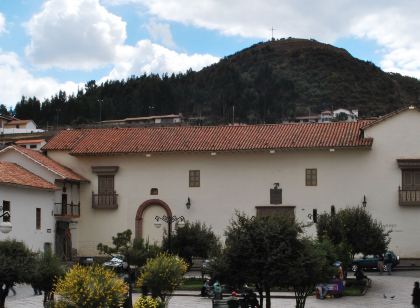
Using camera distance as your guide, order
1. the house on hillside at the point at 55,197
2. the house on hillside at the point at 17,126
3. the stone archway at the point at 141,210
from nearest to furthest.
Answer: the house on hillside at the point at 55,197 → the stone archway at the point at 141,210 → the house on hillside at the point at 17,126

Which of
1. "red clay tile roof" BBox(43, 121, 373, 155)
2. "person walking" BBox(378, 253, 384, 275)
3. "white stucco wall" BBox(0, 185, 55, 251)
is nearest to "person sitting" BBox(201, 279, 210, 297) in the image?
"white stucco wall" BBox(0, 185, 55, 251)

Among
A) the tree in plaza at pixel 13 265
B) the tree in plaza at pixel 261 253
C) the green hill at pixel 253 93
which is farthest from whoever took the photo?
A: the green hill at pixel 253 93

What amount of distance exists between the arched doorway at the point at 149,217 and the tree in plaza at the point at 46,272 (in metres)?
22.5

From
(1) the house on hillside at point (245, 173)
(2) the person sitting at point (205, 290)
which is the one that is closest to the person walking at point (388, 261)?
(1) the house on hillside at point (245, 173)

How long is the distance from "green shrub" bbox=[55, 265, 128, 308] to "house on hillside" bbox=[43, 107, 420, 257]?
1063 inches

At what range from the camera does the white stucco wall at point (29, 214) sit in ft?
131

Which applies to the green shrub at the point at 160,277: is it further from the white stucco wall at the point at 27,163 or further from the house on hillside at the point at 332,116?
the house on hillside at the point at 332,116

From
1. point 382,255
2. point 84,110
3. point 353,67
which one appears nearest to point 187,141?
point 382,255

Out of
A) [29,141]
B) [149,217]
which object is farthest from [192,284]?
[29,141]

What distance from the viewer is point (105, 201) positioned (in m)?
47.6

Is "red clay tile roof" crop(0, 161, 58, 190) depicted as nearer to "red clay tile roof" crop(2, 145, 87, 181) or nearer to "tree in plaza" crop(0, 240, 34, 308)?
"red clay tile roof" crop(2, 145, 87, 181)

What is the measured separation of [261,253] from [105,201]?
1063 inches

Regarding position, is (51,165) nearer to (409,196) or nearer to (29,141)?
(409,196)

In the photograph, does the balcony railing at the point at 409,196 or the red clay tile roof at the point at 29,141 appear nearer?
the balcony railing at the point at 409,196
